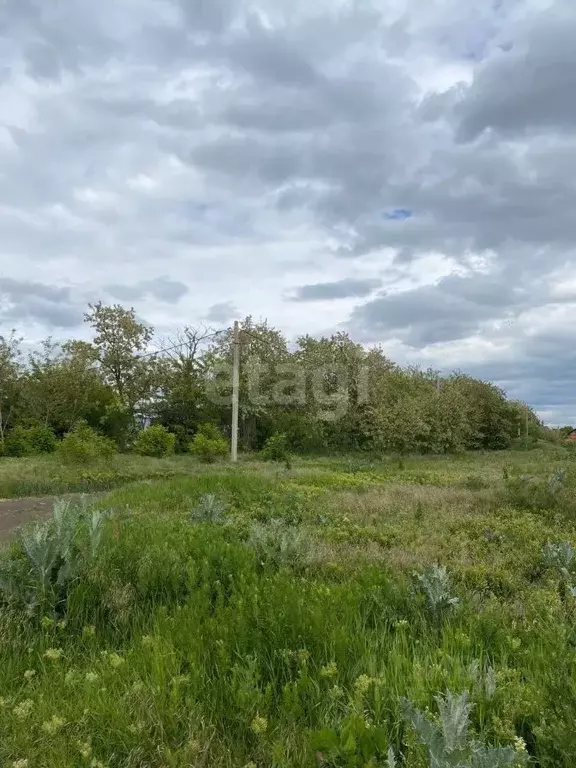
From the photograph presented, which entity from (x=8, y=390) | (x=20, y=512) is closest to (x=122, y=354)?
(x=8, y=390)

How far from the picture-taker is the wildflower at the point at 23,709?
7.85 ft

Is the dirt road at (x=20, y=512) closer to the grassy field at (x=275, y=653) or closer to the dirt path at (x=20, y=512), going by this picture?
the dirt path at (x=20, y=512)

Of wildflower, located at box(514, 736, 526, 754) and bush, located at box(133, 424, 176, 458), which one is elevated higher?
bush, located at box(133, 424, 176, 458)

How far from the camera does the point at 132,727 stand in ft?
7.42

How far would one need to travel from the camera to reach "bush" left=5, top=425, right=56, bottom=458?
2598 cm

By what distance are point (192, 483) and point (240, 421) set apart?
19.6 m

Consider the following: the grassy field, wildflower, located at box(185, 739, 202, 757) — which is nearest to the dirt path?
the grassy field

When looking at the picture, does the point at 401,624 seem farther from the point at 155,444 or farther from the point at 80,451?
the point at 155,444

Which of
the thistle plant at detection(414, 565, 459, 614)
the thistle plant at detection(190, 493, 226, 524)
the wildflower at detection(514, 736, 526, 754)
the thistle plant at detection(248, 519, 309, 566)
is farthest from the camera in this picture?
the thistle plant at detection(190, 493, 226, 524)

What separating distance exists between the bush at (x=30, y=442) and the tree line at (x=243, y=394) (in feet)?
1.83

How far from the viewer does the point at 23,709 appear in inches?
95.8

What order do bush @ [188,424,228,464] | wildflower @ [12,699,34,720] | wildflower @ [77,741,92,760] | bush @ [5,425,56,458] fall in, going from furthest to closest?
bush @ [5,425,56,458]
bush @ [188,424,228,464]
wildflower @ [12,699,34,720]
wildflower @ [77,741,92,760]

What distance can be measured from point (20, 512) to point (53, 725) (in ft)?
29.0

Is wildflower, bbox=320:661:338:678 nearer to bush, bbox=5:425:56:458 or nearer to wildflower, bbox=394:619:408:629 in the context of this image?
wildflower, bbox=394:619:408:629
